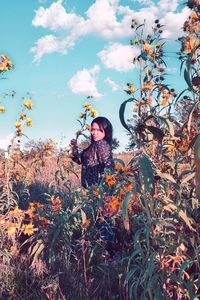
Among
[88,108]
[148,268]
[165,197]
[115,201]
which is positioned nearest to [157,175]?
[165,197]

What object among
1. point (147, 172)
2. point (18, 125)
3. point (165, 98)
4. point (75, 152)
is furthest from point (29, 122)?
point (147, 172)

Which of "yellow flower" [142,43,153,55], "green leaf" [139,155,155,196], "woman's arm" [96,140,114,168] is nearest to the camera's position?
"green leaf" [139,155,155,196]

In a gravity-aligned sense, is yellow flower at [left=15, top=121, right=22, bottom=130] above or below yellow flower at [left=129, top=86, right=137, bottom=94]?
above

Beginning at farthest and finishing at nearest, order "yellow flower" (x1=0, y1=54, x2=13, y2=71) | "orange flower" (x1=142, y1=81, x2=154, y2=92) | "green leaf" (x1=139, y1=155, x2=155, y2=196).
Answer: "yellow flower" (x1=0, y1=54, x2=13, y2=71), "orange flower" (x1=142, y1=81, x2=154, y2=92), "green leaf" (x1=139, y1=155, x2=155, y2=196)

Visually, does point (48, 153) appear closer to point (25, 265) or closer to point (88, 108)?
point (88, 108)

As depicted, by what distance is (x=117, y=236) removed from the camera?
3473 mm

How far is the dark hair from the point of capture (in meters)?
3.88

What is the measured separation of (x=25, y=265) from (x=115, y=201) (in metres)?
1.11

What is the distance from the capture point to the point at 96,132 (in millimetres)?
3871

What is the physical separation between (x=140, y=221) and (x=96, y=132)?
1.25 m

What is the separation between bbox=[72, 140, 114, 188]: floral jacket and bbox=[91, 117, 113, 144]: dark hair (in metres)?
0.10

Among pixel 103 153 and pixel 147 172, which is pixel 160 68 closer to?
pixel 147 172

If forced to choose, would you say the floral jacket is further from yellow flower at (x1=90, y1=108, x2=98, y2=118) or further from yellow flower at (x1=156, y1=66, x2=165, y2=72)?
yellow flower at (x1=156, y1=66, x2=165, y2=72)

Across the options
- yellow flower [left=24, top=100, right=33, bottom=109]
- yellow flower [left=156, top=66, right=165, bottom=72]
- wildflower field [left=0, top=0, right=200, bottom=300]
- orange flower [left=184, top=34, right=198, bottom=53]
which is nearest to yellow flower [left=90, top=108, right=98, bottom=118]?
wildflower field [left=0, top=0, right=200, bottom=300]
